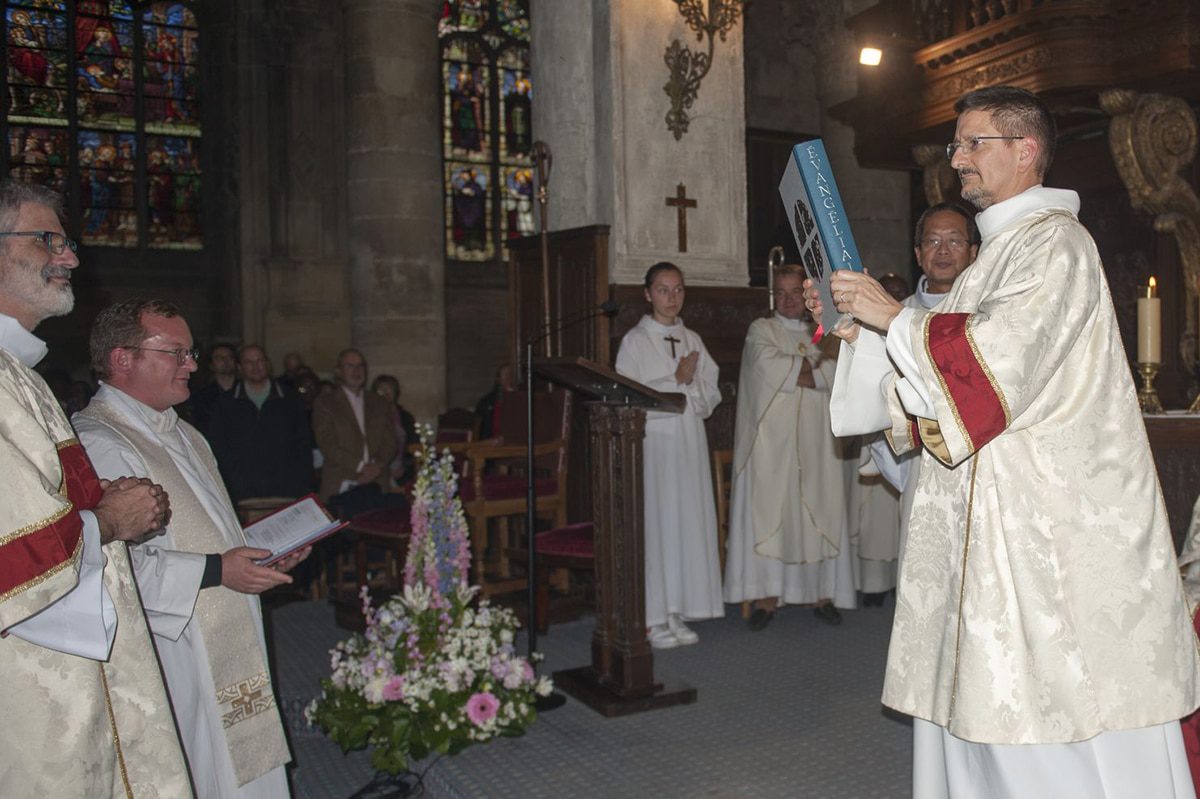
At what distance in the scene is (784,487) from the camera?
5879 mm

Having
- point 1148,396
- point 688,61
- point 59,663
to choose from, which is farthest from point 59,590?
point 688,61

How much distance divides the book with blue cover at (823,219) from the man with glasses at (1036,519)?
0.09m

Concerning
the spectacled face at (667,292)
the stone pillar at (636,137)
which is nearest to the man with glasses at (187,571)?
the spectacled face at (667,292)

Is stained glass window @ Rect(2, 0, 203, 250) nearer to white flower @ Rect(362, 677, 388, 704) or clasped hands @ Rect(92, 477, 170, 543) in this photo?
white flower @ Rect(362, 677, 388, 704)

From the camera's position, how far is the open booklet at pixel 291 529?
2.82 m

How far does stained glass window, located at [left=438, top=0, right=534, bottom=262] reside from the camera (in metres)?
16.3

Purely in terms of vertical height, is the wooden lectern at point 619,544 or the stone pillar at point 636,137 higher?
the stone pillar at point 636,137

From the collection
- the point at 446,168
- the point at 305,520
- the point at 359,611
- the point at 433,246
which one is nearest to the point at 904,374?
the point at 305,520

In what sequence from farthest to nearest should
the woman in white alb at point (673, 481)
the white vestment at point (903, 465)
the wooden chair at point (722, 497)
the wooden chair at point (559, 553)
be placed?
1. the wooden chair at point (722, 497)
2. the woman in white alb at point (673, 481)
3. the wooden chair at point (559, 553)
4. the white vestment at point (903, 465)

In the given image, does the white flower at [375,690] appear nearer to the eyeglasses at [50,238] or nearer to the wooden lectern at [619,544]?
the wooden lectern at [619,544]

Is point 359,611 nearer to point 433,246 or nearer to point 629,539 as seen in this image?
point 629,539

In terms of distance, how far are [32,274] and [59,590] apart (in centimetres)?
67

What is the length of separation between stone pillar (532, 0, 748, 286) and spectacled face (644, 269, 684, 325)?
3.78ft

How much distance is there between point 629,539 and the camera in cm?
445
